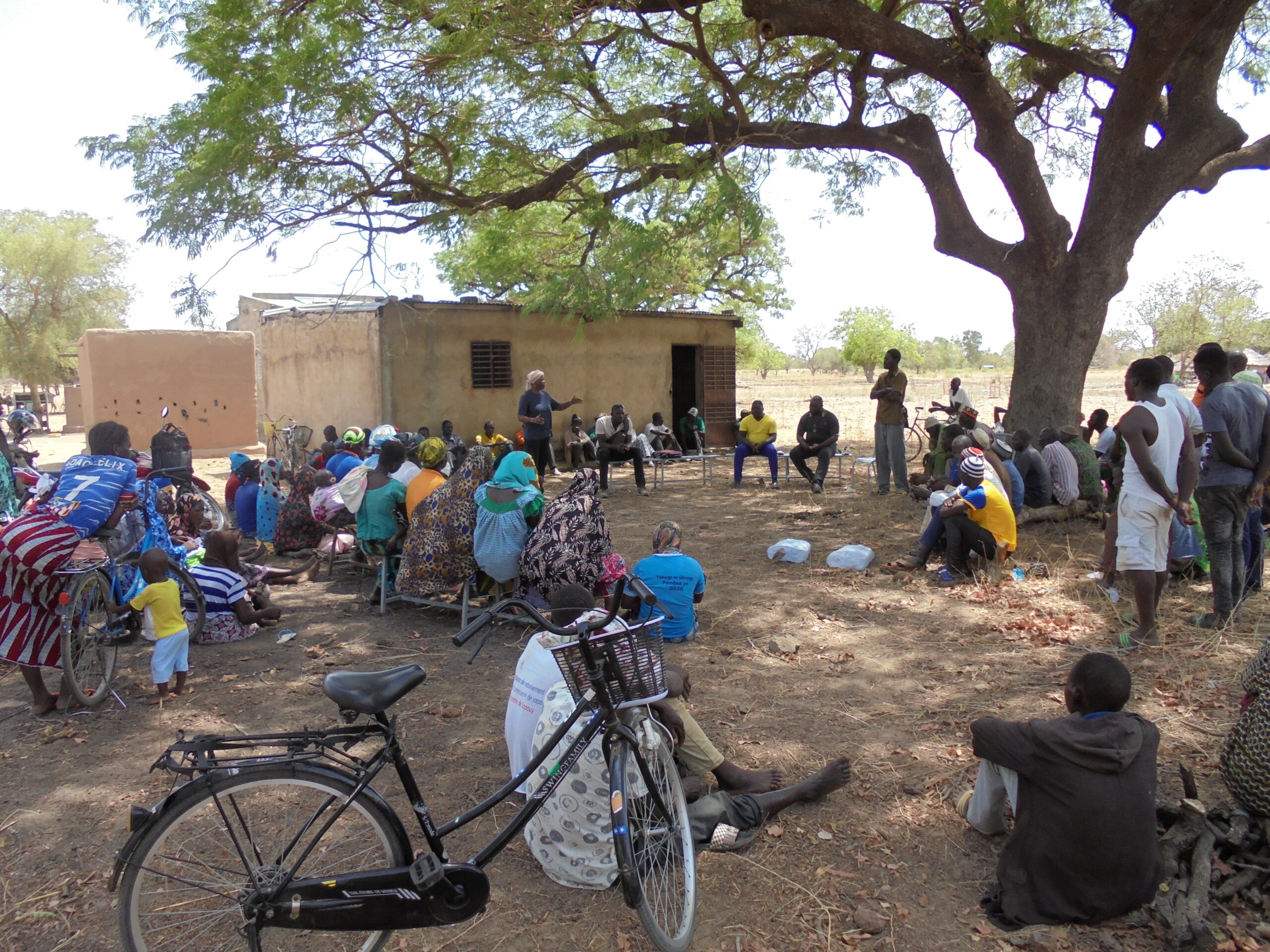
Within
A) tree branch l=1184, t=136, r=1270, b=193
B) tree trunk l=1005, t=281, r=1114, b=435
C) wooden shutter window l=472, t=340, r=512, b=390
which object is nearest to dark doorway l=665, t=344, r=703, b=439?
wooden shutter window l=472, t=340, r=512, b=390

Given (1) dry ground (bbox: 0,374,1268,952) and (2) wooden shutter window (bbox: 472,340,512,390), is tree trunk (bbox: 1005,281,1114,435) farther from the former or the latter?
(2) wooden shutter window (bbox: 472,340,512,390)

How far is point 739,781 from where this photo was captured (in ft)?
11.8

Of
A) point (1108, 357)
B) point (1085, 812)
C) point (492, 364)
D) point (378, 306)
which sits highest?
point (1108, 357)

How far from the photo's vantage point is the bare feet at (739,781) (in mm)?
3586

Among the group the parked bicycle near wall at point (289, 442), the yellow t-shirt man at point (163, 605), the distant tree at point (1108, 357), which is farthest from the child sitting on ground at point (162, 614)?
the distant tree at point (1108, 357)

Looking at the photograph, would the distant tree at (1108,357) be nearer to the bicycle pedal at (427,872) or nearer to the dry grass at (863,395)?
the dry grass at (863,395)

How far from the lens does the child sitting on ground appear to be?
4707 mm

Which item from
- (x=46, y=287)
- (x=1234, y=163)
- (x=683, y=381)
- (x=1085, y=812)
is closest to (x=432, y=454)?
(x=1085, y=812)

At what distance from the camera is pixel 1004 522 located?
694cm

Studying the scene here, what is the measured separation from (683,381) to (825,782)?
15794mm

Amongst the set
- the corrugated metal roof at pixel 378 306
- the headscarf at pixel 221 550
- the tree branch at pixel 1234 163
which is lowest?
the headscarf at pixel 221 550

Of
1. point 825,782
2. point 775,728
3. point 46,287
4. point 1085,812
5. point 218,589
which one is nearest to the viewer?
point 1085,812

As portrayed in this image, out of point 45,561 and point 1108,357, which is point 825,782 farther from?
point 1108,357

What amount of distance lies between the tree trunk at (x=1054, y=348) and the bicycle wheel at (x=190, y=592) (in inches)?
338
